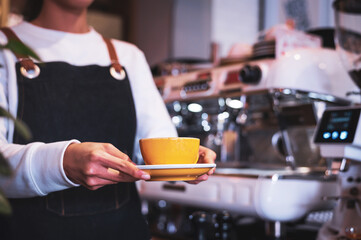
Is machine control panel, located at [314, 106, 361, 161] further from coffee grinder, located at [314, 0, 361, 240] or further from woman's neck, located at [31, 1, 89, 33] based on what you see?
woman's neck, located at [31, 1, 89, 33]

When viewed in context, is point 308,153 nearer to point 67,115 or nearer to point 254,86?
point 254,86

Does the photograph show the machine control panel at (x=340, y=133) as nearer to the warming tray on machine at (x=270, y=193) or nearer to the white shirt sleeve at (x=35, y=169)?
the warming tray on machine at (x=270, y=193)

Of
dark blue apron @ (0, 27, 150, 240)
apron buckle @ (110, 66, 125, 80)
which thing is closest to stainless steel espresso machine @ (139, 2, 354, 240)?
dark blue apron @ (0, 27, 150, 240)

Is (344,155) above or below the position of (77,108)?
below

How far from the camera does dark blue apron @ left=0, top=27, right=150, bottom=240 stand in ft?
3.42

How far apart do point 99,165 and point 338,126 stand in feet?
2.76

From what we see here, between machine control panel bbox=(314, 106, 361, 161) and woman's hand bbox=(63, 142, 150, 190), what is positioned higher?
woman's hand bbox=(63, 142, 150, 190)

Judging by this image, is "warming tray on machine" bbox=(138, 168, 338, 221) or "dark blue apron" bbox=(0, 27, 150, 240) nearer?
"dark blue apron" bbox=(0, 27, 150, 240)

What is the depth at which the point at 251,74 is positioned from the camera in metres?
1.63

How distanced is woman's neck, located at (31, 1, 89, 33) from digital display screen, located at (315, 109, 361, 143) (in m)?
0.74

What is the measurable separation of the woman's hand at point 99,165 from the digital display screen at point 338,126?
0.75m

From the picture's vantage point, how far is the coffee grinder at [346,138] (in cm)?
123

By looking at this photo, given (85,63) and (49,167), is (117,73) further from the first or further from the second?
(49,167)

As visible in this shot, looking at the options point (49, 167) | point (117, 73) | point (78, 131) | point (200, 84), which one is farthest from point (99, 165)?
point (200, 84)
